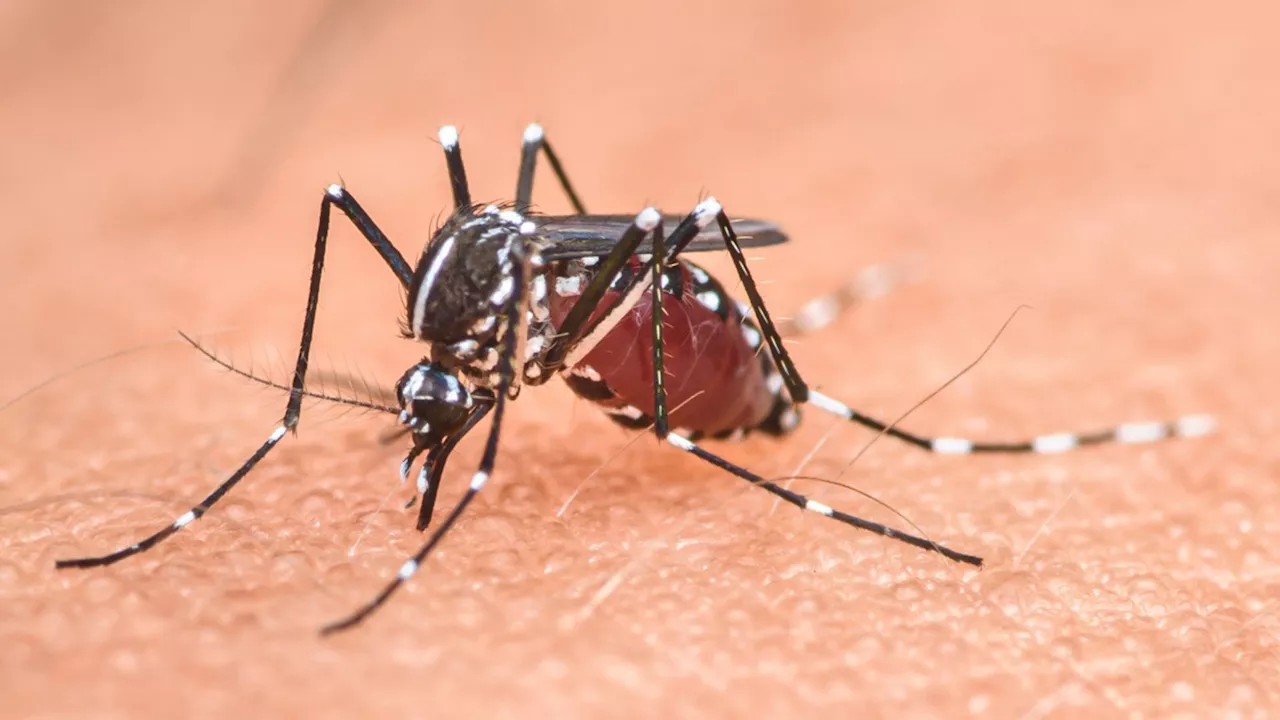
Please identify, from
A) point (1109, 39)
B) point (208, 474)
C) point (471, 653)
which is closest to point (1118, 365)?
point (471, 653)

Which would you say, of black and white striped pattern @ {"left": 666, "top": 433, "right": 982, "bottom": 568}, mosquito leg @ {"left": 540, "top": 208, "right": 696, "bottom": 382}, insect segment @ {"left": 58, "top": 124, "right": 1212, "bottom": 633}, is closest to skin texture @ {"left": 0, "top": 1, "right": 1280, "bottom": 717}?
black and white striped pattern @ {"left": 666, "top": 433, "right": 982, "bottom": 568}

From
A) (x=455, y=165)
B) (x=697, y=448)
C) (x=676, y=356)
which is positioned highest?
(x=455, y=165)

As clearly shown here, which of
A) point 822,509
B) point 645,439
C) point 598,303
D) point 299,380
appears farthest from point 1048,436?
point 299,380

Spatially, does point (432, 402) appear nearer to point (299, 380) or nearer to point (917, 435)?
point (299, 380)

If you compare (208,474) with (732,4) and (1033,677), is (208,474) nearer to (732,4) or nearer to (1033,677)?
(1033,677)

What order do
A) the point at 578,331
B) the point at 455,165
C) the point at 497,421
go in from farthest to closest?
1. the point at 455,165
2. the point at 578,331
3. the point at 497,421

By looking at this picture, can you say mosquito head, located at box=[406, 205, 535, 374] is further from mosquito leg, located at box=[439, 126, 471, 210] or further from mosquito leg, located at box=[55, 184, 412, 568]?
mosquito leg, located at box=[439, 126, 471, 210]

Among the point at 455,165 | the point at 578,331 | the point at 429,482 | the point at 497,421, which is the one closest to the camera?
the point at 497,421
